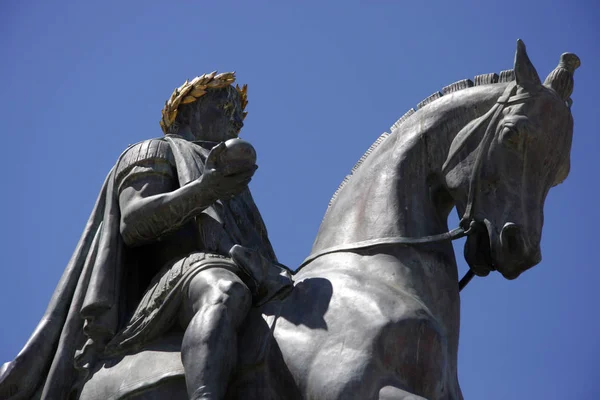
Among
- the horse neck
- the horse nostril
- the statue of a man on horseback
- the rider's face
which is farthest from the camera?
the rider's face

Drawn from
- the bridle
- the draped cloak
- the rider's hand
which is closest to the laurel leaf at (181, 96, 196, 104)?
the draped cloak

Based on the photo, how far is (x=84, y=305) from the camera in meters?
9.29

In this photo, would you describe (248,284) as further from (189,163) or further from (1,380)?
(1,380)

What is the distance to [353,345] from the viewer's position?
27.0 feet

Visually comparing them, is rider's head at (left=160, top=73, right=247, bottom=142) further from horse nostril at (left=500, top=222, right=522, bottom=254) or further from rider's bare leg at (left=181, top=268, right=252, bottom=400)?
horse nostril at (left=500, top=222, right=522, bottom=254)

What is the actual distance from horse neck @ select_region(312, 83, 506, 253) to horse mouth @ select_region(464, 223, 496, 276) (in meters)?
0.25

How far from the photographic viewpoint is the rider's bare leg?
836 cm

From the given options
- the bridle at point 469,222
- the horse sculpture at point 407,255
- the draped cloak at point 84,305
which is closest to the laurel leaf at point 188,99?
the draped cloak at point 84,305

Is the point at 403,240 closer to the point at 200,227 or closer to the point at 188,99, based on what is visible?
the point at 200,227

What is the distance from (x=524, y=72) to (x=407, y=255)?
1.63 metres

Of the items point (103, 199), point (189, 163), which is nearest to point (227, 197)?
point (189, 163)

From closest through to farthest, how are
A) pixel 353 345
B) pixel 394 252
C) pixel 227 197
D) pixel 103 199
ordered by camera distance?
1. pixel 353 345
2. pixel 394 252
3. pixel 227 197
4. pixel 103 199

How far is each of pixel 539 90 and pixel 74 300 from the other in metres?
3.75

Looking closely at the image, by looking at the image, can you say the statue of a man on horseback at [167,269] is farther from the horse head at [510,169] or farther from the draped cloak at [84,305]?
the horse head at [510,169]
